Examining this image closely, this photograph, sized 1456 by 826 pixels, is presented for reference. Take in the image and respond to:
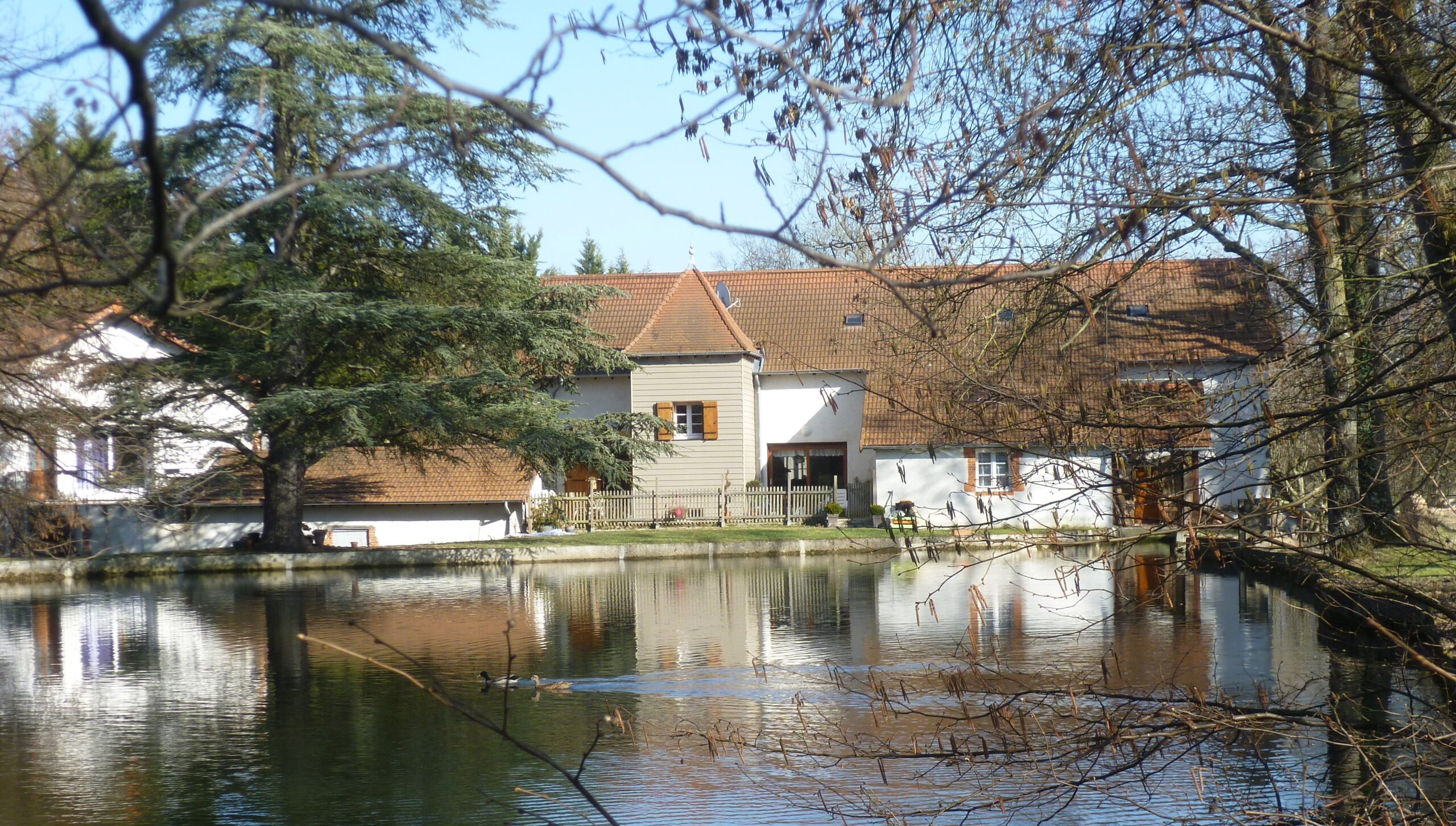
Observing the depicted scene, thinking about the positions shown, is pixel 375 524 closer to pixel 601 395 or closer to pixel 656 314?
pixel 601 395

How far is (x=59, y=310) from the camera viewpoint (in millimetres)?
7992

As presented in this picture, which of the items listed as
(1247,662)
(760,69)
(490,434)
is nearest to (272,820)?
(760,69)

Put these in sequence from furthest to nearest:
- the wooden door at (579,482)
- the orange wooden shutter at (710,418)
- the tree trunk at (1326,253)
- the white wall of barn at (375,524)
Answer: the wooden door at (579,482), the orange wooden shutter at (710,418), the white wall of barn at (375,524), the tree trunk at (1326,253)

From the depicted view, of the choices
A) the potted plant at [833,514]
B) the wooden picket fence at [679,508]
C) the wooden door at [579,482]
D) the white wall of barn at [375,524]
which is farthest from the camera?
the wooden door at [579,482]

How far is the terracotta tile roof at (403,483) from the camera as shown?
30828 millimetres

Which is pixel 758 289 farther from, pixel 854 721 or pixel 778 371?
pixel 854 721

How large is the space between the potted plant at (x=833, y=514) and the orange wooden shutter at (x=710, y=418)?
433 cm

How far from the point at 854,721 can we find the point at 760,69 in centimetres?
556

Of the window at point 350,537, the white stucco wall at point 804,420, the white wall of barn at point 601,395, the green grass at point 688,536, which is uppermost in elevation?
the white wall of barn at point 601,395

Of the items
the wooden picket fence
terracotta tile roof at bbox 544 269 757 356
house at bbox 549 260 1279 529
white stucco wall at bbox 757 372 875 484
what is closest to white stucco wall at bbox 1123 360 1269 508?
house at bbox 549 260 1279 529

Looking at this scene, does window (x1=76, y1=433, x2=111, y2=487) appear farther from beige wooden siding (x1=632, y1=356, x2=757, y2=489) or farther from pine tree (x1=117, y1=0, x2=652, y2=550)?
beige wooden siding (x1=632, y1=356, x2=757, y2=489)

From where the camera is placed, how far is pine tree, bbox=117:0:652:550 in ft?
70.7

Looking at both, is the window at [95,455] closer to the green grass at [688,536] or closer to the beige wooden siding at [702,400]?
the green grass at [688,536]

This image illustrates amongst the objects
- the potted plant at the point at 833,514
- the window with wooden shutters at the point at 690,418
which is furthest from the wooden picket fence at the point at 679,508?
the window with wooden shutters at the point at 690,418
